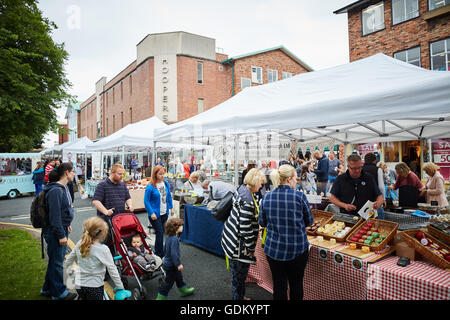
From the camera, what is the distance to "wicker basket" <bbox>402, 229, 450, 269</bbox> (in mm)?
2459

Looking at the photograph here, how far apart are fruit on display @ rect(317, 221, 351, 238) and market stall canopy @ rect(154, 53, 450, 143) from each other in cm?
142

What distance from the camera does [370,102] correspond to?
11.1ft

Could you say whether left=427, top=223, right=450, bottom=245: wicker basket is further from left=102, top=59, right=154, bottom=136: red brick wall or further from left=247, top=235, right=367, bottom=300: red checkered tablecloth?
left=102, top=59, right=154, bottom=136: red brick wall

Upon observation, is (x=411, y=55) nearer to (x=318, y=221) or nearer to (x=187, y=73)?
(x=318, y=221)

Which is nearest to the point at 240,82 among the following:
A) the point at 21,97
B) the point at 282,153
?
the point at 282,153

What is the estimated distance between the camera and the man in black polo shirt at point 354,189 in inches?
148

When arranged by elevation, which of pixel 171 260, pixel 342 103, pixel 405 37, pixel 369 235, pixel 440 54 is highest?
pixel 405 37

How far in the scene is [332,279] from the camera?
2957mm

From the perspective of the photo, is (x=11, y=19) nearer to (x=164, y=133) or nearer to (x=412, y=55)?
(x=164, y=133)

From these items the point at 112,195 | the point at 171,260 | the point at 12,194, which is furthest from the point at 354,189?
the point at 12,194

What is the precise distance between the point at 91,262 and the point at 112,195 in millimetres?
1633

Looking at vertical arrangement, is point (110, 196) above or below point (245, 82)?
below

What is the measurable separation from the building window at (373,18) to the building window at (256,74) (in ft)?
→ 40.1

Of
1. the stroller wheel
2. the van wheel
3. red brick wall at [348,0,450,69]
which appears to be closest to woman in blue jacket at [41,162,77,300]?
the stroller wheel
